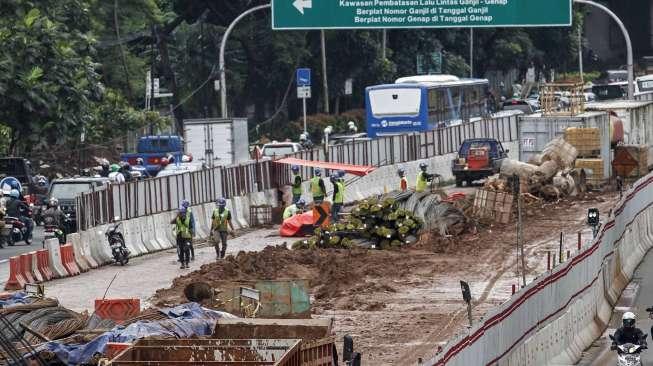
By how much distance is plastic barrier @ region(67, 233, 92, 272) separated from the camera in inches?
1454

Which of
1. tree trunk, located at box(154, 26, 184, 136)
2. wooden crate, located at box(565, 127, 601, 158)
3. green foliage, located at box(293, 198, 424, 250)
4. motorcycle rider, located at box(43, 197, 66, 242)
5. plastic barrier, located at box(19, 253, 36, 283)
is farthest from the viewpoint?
tree trunk, located at box(154, 26, 184, 136)

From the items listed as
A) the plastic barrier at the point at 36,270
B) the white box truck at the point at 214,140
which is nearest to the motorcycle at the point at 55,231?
the plastic barrier at the point at 36,270

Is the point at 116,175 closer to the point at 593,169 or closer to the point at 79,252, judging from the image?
the point at 79,252

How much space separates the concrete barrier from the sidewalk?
0.20m

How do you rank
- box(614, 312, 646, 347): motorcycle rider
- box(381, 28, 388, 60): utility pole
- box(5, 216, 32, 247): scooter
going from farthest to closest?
box(381, 28, 388, 60): utility pole → box(5, 216, 32, 247): scooter → box(614, 312, 646, 347): motorcycle rider

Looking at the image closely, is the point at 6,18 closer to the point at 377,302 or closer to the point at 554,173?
the point at 554,173

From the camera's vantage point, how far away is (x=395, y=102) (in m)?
65.0

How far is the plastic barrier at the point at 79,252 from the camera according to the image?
1454 inches

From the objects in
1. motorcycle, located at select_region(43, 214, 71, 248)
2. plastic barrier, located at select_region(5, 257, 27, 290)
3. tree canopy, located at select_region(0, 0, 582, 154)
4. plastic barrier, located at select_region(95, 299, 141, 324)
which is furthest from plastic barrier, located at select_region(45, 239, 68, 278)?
tree canopy, located at select_region(0, 0, 582, 154)

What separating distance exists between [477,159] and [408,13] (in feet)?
17.8

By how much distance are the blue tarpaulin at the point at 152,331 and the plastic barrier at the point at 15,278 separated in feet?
33.2

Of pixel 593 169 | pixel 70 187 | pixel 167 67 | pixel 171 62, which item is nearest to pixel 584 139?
pixel 593 169

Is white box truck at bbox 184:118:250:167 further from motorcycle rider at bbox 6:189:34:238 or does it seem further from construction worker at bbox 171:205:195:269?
construction worker at bbox 171:205:195:269

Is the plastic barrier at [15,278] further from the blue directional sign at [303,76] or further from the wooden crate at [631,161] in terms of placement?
the blue directional sign at [303,76]
